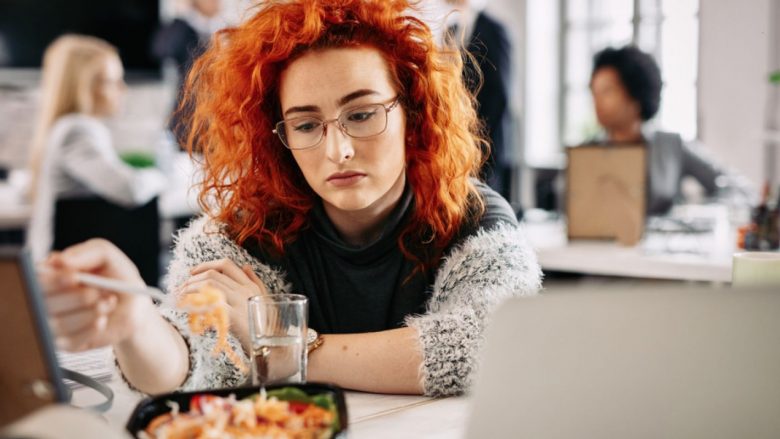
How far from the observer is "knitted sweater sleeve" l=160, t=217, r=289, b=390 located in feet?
3.85

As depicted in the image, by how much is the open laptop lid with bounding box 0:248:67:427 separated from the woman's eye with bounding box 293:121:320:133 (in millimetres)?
741

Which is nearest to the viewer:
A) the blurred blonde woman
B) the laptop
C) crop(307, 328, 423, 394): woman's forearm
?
the laptop

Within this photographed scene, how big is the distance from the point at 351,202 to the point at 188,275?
305mm

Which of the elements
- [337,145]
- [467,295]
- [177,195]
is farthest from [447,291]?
[177,195]

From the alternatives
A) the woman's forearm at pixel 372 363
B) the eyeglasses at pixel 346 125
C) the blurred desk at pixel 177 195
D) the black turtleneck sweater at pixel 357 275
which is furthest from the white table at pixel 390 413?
the blurred desk at pixel 177 195

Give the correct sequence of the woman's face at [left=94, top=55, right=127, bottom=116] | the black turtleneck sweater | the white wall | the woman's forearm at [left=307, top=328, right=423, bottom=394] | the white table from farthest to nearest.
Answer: the white wall
the woman's face at [left=94, top=55, right=127, bottom=116]
the black turtleneck sweater
the woman's forearm at [left=307, top=328, right=423, bottom=394]
the white table

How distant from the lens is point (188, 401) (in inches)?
35.1

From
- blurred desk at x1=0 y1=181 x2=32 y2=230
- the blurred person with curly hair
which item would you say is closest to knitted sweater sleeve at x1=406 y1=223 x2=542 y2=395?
the blurred person with curly hair

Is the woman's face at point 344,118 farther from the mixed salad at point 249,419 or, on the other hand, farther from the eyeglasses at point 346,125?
the mixed salad at point 249,419

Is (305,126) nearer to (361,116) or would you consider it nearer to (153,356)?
(361,116)

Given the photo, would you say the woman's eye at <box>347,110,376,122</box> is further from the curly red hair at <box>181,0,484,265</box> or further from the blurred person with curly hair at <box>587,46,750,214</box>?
the blurred person with curly hair at <box>587,46,750,214</box>

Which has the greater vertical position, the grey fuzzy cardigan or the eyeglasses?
the eyeglasses

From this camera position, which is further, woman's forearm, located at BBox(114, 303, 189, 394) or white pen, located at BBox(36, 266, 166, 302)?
woman's forearm, located at BBox(114, 303, 189, 394)

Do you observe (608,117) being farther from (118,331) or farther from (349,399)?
(118,331)
